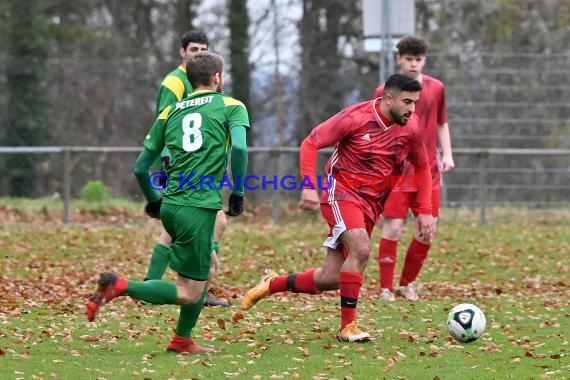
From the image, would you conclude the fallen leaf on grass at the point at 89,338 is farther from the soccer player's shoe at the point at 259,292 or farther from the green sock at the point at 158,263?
the green sock at the point at 158,263

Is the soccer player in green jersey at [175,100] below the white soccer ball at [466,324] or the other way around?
the other way around

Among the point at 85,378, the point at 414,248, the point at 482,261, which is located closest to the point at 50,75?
the point at 482,261

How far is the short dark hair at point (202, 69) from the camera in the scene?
7.54 metres

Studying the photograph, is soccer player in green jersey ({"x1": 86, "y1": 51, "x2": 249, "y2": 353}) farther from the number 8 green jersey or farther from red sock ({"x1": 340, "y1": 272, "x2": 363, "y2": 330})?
red sock ({"x1": 340, "y1": 272, "x2": 363, "y2": 330})

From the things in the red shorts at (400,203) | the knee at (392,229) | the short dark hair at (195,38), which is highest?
the short dark hair at (195,38)

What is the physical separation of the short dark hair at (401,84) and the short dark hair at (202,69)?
1.39m

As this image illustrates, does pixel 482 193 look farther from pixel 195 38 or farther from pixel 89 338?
pixel 89 338

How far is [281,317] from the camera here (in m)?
9.43

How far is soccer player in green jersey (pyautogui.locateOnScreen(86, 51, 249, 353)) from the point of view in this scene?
7.36m

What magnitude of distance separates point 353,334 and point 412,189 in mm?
2538

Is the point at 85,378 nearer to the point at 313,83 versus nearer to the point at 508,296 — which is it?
the point at 508,296

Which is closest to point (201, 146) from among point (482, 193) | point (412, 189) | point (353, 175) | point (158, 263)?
point (353, 175)

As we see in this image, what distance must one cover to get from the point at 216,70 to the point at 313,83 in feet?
42.3

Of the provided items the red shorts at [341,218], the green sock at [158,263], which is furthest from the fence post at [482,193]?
the red shorts at [341,218]
